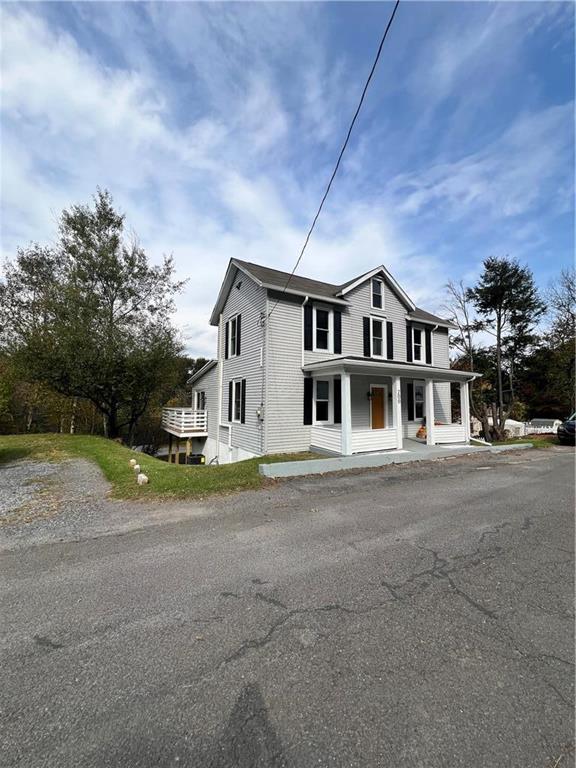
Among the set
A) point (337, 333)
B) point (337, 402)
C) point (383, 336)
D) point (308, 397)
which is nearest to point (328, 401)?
point (337, 402)

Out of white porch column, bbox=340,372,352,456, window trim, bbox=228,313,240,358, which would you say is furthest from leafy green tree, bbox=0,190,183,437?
white porch column, bbox=340,372,352,456

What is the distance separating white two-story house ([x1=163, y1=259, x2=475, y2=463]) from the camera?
456 inches

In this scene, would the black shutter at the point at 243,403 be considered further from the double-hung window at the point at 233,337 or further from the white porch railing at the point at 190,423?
the white porch railing at the point at 190,423

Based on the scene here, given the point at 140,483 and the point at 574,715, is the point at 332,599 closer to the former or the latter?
the point at 574,715

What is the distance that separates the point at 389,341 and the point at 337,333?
3.06 m

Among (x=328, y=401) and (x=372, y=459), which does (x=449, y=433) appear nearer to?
(x=372, y=459)

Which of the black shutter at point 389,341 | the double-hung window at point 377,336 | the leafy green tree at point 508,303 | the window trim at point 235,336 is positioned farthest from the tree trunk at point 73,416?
the leafy green tree at point 508,303

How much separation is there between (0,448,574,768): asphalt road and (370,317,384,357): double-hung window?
10.3 metres

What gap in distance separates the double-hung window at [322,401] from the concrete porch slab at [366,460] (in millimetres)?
2409

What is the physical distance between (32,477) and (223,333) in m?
9.67

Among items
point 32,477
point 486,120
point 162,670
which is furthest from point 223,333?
point 162,670

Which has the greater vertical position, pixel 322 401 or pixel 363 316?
pixel 363 316

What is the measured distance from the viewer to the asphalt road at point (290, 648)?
1.73 meters

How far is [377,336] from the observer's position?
47.6 feet
